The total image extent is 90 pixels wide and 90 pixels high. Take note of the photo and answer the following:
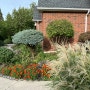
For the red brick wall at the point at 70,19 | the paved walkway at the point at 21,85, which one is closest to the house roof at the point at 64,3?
the red brick wall at the point at 70,19

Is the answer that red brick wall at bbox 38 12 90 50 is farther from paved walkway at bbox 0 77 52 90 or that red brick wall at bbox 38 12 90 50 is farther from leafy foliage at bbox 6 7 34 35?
leafy foliage at bbox 6 7 34 35

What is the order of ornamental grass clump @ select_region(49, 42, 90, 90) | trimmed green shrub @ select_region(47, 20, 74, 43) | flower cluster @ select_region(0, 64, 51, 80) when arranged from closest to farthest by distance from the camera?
ornamental grass clump @ select_region(49, 42, 90, 90)
flower cluster @ select_region(0, 64, 51, 80)
trimmed green shrub @ select_region(47, 20, 74, 43)

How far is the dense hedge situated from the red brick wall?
27.4 inches

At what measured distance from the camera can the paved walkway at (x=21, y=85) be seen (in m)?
8.36

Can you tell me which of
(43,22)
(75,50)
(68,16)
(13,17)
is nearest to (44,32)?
(43,22)

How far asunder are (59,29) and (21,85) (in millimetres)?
8236

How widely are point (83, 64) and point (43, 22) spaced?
1186 centimetres

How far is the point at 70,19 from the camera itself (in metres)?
17.5

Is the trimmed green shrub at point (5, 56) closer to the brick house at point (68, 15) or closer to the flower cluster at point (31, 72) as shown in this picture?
the flower cluster at point (31, 72)

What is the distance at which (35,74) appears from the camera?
30.9ft

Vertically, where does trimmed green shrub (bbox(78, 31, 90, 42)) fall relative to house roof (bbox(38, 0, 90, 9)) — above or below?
below

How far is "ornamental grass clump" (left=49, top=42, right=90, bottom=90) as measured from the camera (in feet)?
18.6

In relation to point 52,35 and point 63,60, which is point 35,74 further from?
point 52,35

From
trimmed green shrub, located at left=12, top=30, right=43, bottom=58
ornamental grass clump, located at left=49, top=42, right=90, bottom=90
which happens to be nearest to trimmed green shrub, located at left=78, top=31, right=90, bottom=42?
trimmed green shrub, located at left=12, top=30, right=43, bottom=58
